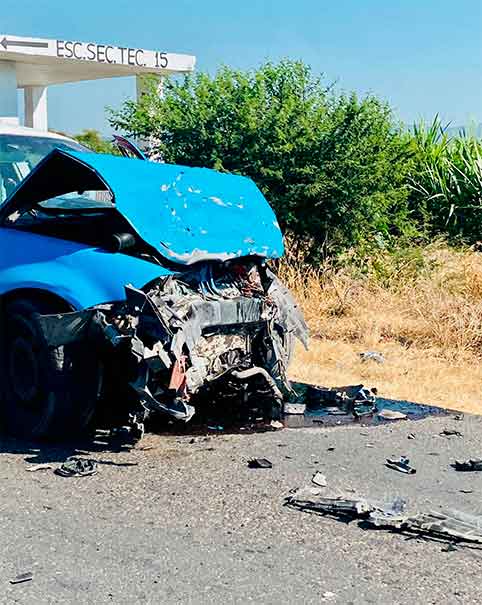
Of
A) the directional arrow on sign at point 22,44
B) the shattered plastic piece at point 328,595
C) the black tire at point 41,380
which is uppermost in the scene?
the directional arrow on sign at point 22,44

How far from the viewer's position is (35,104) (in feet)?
79.4

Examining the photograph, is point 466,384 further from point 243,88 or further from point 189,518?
point 243,88

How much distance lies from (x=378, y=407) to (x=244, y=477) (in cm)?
230

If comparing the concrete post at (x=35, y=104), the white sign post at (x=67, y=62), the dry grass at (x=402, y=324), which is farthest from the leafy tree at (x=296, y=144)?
the concrete post at (x=35, y=104)

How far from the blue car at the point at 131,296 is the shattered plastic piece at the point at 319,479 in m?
0.92

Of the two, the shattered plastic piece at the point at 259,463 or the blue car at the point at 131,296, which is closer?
the shattered plastic piece at the point at 259,463

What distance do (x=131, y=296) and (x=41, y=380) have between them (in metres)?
0.88

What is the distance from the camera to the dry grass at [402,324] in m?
8.34

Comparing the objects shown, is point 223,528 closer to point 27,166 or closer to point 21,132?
point 27,166

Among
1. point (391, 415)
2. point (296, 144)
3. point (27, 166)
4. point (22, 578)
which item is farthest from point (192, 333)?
point (296, 144)

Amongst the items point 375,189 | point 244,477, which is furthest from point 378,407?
point 375,189

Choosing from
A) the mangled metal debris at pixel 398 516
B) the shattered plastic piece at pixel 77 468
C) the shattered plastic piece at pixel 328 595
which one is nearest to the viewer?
the shattered plastic piece at pixel 328 595

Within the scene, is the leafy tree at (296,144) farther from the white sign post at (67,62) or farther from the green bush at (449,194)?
the white sign post at (67,62)

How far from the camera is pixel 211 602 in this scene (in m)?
3.74
